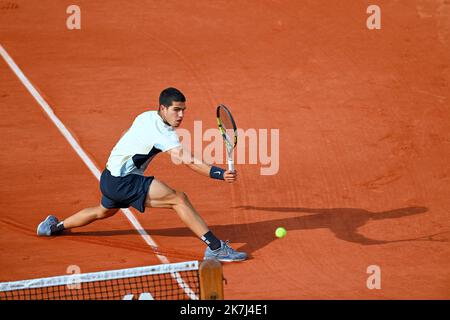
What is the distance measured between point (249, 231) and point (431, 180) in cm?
315

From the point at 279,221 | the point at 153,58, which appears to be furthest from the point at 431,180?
the point at 153,58

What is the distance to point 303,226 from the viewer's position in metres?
12.0

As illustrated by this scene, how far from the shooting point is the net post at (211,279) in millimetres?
7258

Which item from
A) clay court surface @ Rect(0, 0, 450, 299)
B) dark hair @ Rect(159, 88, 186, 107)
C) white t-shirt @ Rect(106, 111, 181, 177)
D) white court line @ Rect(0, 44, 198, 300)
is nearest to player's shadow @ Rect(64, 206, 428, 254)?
clay court surface @ Rect(0, 0, 450, 299)

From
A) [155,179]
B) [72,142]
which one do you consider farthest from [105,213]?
[72,142]

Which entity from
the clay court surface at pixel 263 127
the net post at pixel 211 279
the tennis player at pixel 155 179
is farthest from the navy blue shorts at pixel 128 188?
the net post at pixel 211 279

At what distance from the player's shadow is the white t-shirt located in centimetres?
143

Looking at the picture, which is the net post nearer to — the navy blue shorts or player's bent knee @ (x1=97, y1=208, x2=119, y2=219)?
the navy blue shorts

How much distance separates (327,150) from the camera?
14.0 m

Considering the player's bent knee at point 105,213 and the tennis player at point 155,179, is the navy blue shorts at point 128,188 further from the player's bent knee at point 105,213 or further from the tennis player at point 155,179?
the player's bent knee at point 105,213

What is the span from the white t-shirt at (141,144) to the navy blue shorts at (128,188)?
0.27 feet

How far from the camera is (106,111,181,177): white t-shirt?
34.7ft

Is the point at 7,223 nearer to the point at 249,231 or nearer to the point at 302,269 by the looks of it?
the point at 249,231

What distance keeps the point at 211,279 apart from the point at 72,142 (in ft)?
24.3
